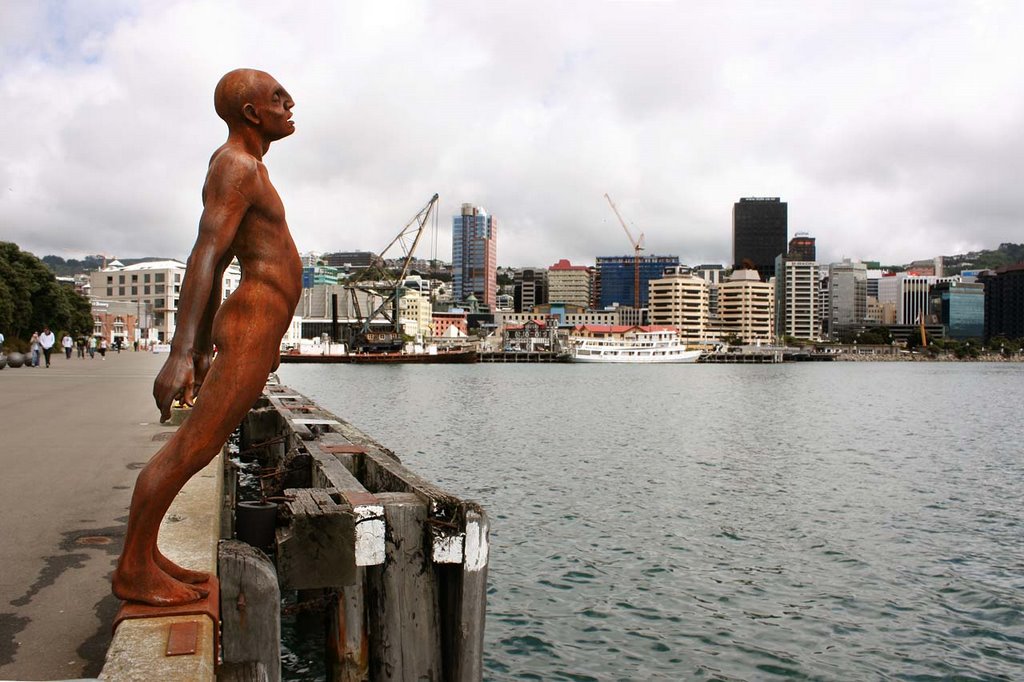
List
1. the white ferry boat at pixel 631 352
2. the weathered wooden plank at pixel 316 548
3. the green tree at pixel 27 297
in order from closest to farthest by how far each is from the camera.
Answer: the weathered wooden plank at pixel 316 548
the green tree at pixel 27 297
the white ferry boat at pixel 631 352

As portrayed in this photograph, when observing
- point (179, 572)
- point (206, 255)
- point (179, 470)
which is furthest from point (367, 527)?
point (206, 255)

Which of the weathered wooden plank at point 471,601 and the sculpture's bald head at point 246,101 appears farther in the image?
the weathered wooden plank at point 471,601

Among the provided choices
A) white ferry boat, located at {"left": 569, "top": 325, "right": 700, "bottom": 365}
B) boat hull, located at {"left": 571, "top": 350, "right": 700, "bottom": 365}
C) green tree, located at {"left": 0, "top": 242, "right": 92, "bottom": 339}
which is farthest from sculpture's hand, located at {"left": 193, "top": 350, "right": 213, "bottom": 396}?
white ferry boat, located at {"left": 569, "top": 325, "right": 700, "bottom": 365}

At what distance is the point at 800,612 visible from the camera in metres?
10.5

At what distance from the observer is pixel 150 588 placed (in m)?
4.02

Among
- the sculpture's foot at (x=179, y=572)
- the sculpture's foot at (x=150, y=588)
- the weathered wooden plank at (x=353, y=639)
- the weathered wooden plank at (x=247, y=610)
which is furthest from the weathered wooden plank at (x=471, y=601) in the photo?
the sculpture's foot at (x=150, y=588)

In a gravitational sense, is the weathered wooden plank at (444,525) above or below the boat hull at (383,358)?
above

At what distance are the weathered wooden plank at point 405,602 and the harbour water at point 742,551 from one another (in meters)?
2.84

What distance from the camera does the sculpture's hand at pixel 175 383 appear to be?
4.09 metres

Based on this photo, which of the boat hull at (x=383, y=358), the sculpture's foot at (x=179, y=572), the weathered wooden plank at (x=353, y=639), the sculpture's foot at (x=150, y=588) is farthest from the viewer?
the boat hull at (x=383, y=358)

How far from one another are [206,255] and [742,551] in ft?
37.7

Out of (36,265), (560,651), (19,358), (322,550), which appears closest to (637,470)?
(560,651)

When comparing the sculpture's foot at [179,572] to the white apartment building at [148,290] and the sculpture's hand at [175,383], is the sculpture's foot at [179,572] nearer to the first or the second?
the sculpture's hand at [175,383]

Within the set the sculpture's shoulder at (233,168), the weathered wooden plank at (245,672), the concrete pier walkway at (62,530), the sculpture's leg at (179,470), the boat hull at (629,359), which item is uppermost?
the sculpture's shoulder at (233,168)
